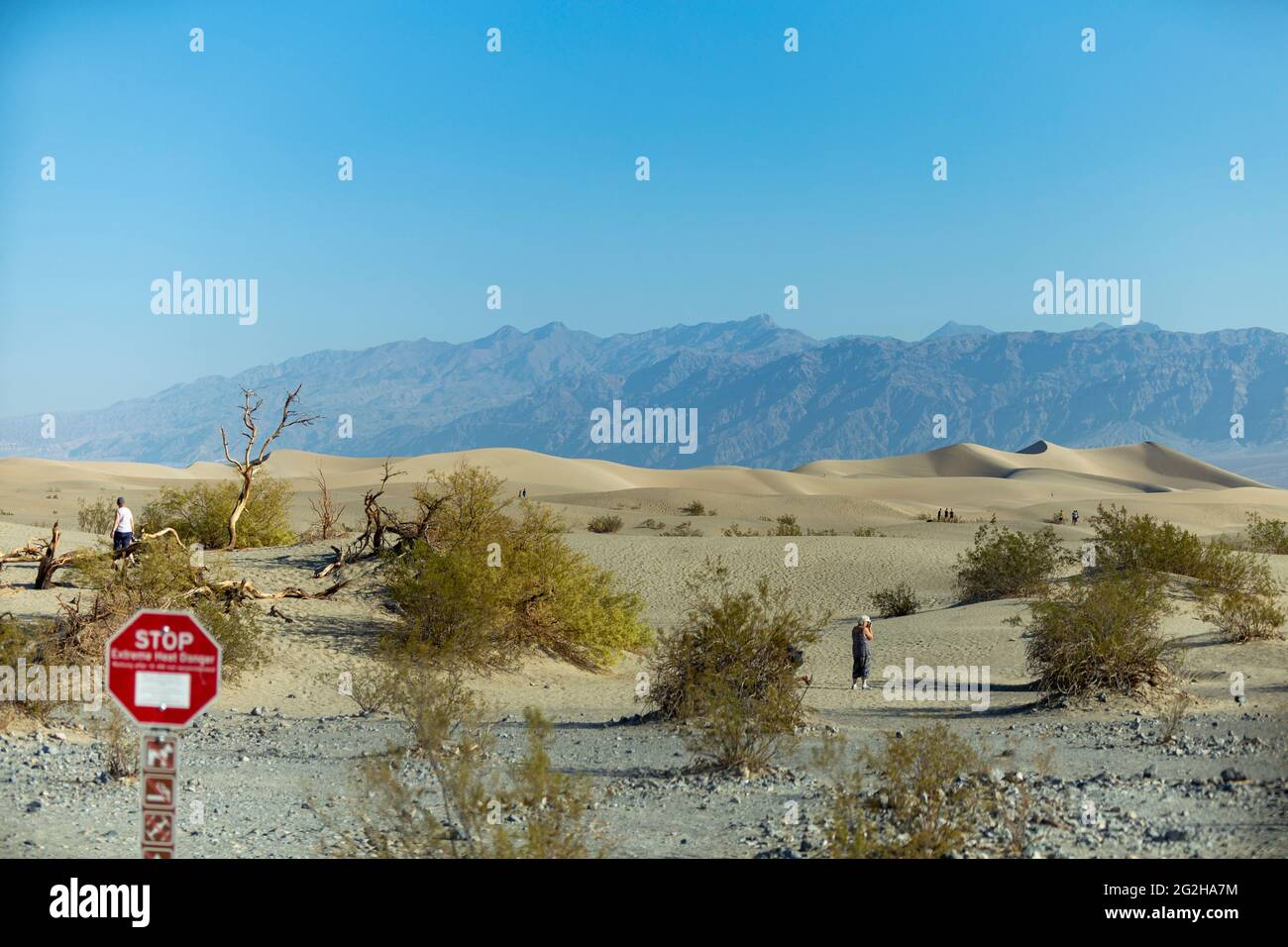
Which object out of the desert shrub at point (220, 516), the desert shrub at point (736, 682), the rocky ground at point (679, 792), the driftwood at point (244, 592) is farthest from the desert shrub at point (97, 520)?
the desert shrub at point (736, 682)

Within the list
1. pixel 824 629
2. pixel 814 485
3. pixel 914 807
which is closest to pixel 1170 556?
pixel 824 629

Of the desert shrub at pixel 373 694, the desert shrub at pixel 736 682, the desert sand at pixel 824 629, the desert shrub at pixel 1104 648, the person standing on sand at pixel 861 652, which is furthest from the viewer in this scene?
the person standing on sand at pixel 861 652

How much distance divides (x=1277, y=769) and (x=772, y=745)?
4450 millimetres

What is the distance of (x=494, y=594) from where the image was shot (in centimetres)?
1908

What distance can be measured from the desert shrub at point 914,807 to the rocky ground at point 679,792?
0.26 m

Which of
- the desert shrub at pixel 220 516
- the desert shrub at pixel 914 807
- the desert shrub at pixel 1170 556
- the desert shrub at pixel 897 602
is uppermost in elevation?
the desert shrub at pixel 220 516

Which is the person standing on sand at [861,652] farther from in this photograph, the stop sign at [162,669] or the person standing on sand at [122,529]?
A: the stop sign at [162,669]

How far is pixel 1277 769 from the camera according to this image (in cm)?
980

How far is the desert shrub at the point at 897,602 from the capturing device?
27453mm

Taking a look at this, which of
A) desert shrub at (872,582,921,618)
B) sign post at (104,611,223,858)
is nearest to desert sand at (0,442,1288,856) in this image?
desert shrub at (872,582,921,618)

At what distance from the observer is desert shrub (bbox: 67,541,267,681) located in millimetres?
15312

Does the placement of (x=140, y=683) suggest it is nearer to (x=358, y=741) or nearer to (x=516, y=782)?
(x=516, y=782)

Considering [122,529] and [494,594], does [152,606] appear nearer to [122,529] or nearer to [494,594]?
[494,594]
